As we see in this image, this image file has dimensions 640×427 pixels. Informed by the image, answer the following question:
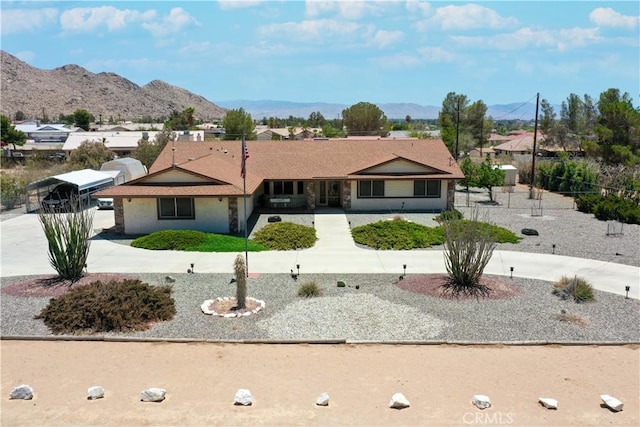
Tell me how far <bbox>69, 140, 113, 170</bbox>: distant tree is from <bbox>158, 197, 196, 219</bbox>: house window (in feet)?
82.1

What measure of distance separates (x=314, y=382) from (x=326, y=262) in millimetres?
10123

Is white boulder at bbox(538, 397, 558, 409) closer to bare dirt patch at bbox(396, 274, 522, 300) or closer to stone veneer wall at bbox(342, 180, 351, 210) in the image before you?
bare dirt patch at bbox(396, 274, 522, 300)

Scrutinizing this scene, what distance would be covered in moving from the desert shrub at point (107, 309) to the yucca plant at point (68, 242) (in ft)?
8.15

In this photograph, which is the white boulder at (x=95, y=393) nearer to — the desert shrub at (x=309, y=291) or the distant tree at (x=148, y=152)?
the desert shrub at (x=309, y=291)

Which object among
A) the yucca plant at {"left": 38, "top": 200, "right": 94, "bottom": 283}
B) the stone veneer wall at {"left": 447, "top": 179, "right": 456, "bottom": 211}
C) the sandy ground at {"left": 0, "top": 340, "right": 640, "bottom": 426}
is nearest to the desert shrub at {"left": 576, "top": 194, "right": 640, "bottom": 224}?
the stone veneer wall at {"left": 447, "top": 179, "right": 456, "bottom": 211}

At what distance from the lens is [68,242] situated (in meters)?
18.4

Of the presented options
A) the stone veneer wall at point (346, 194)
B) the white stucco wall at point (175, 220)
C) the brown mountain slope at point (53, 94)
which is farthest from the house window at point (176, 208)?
the brown mountain slope at point (53, 94)

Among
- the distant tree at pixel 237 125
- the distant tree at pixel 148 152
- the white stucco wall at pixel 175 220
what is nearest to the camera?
the white stucco wall at pixel 175 220

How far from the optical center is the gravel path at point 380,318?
1435 cm

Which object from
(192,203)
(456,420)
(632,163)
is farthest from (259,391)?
(632,163)

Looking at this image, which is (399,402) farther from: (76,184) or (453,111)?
(453,111)

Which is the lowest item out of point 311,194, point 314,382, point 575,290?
point 314,382

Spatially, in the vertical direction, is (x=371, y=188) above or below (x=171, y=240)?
above

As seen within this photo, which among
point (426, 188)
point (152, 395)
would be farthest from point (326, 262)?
point (426, 188)
